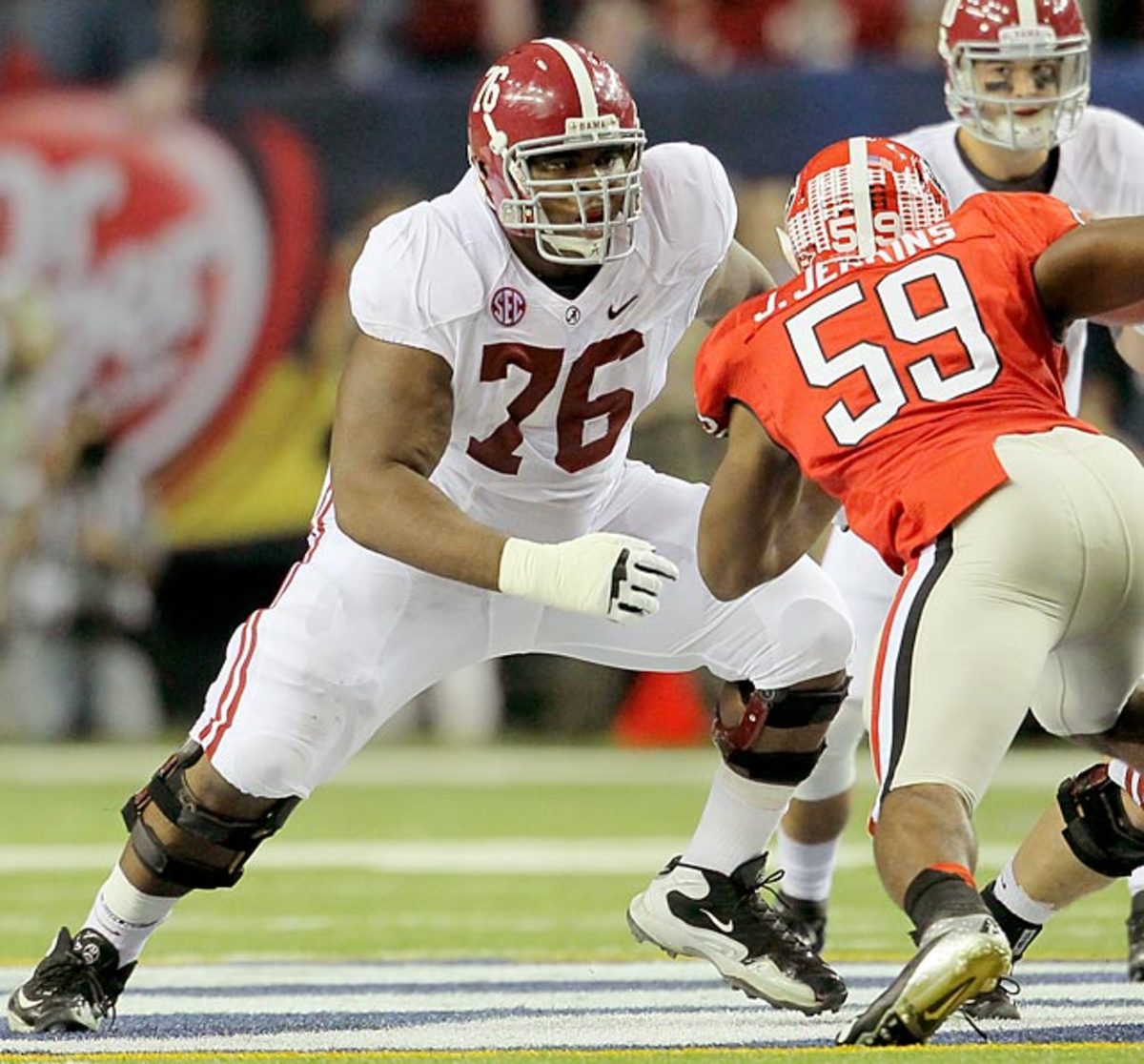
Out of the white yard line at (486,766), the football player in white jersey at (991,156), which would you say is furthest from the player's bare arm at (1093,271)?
the white yard line at (486,766)

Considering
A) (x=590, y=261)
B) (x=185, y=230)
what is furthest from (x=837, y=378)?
(x=185, y=230)

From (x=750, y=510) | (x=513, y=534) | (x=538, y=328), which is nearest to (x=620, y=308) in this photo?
(x=538, y=328)

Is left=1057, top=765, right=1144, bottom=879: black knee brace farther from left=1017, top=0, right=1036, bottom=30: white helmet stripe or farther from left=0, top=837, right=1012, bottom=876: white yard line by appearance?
left=0, top=837, right=1012, bottom=876: white yard line

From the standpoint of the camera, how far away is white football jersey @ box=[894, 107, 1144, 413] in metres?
4.70

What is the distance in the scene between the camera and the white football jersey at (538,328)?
3.66 meters

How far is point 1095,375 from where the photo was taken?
362 inches

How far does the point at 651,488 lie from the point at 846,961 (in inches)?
42.3

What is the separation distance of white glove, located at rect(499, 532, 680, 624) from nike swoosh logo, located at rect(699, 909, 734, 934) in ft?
2.54

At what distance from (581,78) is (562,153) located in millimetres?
122

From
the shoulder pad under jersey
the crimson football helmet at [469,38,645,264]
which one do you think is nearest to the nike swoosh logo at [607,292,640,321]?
the crimson football helmet at [469,38,645,264]

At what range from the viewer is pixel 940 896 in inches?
119

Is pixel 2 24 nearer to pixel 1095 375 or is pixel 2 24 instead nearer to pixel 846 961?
pixel 1095 375

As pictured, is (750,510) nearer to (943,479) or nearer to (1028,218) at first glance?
(943,479)

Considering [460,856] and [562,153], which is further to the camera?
[460,856]
